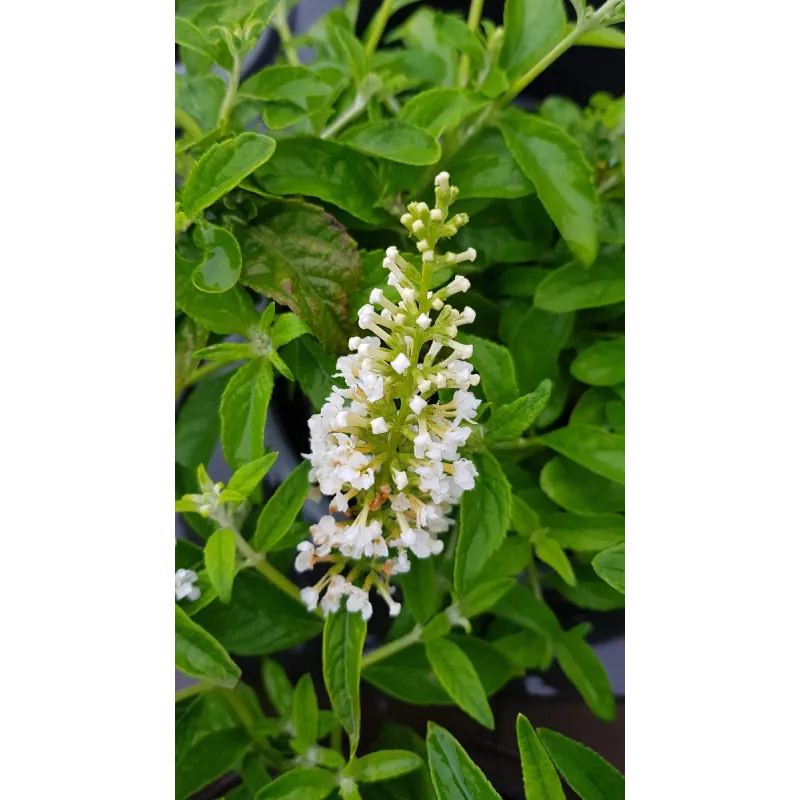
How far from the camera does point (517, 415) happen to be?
1.58 ft

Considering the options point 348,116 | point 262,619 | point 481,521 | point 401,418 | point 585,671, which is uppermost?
point 348,116

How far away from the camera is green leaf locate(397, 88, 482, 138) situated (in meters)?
0.54

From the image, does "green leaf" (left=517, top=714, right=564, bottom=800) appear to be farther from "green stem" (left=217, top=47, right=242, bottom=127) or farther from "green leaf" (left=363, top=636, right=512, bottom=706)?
"green stem" (left=217, top=47, right=242, bottom=127)

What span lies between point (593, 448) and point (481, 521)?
13cm

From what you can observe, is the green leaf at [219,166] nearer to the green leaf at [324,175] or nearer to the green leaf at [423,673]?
the green leaf at [324,175]

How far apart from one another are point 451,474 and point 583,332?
262 mm

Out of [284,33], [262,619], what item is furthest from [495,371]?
[284,33]

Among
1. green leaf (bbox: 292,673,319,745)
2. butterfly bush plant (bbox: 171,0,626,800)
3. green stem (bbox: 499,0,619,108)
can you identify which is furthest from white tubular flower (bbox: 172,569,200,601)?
green stem (bbox: 499,0,619,108)

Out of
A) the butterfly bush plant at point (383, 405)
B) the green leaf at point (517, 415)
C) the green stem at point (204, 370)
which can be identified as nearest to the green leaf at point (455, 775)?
the butterfly bush plant at point (383, 405)

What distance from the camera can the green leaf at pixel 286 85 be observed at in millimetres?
540

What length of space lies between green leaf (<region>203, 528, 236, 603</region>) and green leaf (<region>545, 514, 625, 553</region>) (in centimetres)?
26

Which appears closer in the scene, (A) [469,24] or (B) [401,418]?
(B) [401,418]

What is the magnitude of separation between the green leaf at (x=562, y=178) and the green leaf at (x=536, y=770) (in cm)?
34

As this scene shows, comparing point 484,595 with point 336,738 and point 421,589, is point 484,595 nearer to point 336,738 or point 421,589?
point 421,589
